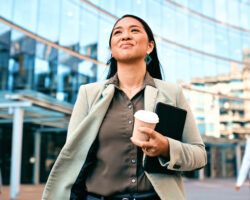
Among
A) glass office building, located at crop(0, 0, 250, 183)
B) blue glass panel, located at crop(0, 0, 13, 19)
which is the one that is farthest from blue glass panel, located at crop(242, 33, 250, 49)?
blue glass panel, located at crop(0, 0, 13, 19)

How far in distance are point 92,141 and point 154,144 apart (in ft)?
Result: 1.12

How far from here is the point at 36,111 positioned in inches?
596

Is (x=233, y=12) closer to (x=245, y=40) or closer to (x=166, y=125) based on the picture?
(x=245, y=40)

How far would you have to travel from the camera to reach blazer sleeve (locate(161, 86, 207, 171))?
1527 millimetres

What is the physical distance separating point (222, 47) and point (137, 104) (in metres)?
33.6

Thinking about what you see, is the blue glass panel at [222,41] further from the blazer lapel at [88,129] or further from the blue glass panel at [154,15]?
the blazer lapel at [88,129]

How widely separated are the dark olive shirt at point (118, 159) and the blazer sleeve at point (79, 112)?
0.12 m

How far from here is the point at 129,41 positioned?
5.82 feet

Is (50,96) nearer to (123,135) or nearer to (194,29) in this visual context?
(194,29)

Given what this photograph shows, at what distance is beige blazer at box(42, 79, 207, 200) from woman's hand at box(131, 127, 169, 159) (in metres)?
0.03

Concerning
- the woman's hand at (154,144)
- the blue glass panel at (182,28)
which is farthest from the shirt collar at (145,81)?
the blue glass panel at (182,28)

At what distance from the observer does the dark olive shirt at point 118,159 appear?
1.61 meters

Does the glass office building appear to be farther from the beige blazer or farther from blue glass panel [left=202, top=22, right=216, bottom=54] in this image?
the beige blazer

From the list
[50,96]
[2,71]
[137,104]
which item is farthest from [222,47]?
[137,104]
